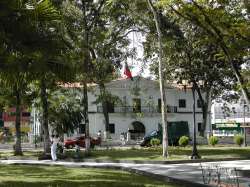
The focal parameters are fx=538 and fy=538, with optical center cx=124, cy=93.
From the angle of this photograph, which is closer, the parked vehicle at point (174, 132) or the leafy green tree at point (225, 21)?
the leafy green tree at point (225, 21)

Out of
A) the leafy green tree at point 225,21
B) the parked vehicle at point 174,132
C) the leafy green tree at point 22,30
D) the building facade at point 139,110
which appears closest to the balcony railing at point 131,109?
the building facade at point 139,110

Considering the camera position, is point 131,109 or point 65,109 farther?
point 131,109

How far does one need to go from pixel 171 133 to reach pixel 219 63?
721 inches

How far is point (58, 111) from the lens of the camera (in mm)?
40531

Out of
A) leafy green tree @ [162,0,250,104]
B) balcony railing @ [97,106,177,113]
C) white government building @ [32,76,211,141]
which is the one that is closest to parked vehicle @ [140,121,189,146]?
white government building @ [32,76,211,141]

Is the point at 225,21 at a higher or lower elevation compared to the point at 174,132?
higher

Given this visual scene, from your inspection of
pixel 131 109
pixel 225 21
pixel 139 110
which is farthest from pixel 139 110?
pixel 225 21

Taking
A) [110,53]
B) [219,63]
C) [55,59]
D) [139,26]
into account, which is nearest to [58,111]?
[110,53]

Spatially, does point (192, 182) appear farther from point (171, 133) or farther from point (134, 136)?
point (134, 136)

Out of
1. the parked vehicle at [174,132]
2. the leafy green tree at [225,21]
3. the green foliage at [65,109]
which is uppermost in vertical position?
the leafy green tree at [225,21]

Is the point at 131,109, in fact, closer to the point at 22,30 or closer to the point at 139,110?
the point at 139,110

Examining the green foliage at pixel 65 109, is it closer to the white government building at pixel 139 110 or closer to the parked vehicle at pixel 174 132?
the parked vehicle at pixel 174 132

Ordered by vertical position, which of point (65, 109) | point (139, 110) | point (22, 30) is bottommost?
point (65, 109)

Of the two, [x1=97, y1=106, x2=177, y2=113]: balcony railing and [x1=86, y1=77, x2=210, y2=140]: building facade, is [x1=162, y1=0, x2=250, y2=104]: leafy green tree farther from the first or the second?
[x1=97, y1=106, x2=177, y2=113]: balcony railing
